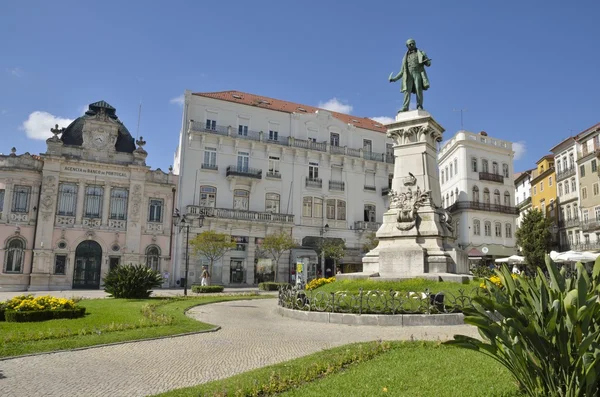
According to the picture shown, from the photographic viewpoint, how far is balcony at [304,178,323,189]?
43669 millimetres

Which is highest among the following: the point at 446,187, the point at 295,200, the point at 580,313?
the point at 446,187

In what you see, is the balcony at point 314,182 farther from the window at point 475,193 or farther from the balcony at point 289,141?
the window at point 475,193

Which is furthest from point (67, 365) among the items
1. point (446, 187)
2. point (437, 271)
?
point (446, 187)

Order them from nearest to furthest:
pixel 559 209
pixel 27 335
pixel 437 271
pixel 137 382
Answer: pixel 137 382 < pixel 27 335 < pixel 437 271 < pixel 559 209

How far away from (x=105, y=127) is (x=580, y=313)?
3920 centimetres

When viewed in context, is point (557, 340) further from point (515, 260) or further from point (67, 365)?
point (515, 260)

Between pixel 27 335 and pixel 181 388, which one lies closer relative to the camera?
pixel 181 388

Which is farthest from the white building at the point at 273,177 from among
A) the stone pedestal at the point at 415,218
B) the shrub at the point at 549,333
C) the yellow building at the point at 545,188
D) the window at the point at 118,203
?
the shrub at the point at 549,333

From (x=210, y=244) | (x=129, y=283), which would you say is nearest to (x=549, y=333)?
(x=129, y=283)

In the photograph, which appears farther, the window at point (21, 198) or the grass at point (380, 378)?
the window at point (21, 198)

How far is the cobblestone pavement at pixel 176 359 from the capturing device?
6.16 metres

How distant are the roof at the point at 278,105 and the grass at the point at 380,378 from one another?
37468 millimetres

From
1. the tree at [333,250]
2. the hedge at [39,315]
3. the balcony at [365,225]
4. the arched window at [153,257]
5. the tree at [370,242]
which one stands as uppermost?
the balcony at [365,225]

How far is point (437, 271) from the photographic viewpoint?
1602 centimetres
